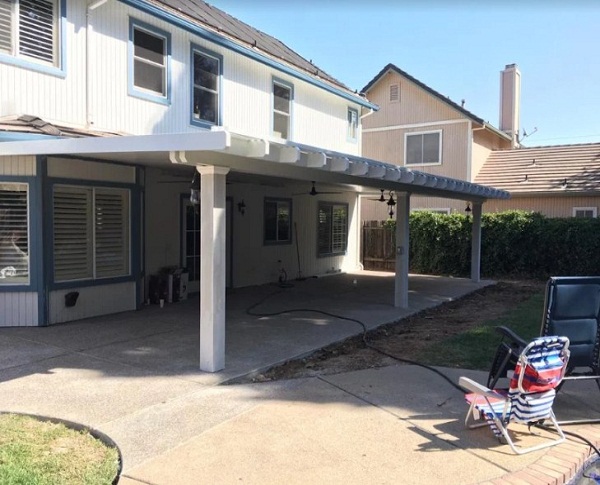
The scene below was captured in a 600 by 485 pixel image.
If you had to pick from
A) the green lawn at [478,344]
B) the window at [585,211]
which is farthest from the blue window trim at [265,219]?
the window at [585,211]

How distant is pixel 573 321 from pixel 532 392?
3.29 feet

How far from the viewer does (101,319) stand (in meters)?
8.24

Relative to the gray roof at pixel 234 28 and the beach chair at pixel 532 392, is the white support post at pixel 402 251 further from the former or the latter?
the beach chair at pixel 532 392

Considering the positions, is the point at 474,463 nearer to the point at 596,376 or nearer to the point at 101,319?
the point at 596,376

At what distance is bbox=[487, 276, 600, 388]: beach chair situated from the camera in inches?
176

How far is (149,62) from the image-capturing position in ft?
30.6

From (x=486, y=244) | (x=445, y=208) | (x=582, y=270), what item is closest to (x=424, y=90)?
(x=445, y=208)

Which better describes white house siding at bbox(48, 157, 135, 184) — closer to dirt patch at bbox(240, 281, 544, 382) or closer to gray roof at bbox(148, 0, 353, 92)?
gray roof at bbox(148, 0, 353, 92)

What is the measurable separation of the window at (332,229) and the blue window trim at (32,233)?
8927 mm

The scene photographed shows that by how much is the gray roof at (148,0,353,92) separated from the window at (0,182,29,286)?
4.12 meters

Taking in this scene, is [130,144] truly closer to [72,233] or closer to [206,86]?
[72,233]

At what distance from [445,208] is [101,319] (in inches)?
566

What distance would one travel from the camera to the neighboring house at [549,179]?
17.3 metres

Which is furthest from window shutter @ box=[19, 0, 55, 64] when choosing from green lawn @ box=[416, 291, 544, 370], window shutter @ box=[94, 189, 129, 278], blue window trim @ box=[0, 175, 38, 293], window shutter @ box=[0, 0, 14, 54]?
green lawn @ box=[416, 291, 544, 370]
